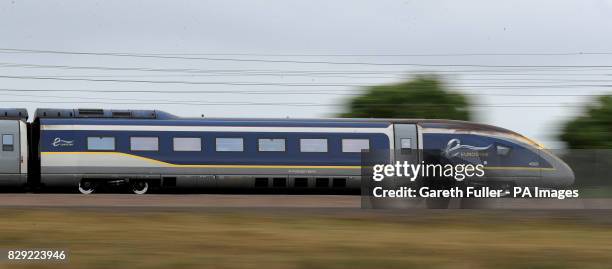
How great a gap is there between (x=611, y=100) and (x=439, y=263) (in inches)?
1992

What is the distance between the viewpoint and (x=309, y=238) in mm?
15109

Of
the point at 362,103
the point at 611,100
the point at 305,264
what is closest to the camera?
the point at 305,264

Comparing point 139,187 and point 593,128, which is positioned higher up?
point 593,128

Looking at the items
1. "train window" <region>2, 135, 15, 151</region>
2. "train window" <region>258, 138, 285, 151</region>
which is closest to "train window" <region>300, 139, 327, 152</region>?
"train window" <region>258, 138, 285, 151</region>

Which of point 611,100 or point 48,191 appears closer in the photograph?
point 48,191

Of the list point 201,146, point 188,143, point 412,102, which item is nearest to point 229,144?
point 201,146

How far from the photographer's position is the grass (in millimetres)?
12719

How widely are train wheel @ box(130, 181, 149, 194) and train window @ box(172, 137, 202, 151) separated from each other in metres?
1.74

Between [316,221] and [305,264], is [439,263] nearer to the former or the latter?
[305,264]

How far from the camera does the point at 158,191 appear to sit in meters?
33.9

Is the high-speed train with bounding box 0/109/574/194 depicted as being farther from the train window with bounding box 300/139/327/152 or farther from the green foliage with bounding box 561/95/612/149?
the green foliage with bounding box 561/95/612/149

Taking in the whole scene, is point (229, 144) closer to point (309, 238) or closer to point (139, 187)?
point (139, 187)

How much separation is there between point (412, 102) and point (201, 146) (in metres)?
39.3

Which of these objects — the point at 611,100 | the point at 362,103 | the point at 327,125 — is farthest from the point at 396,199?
the point at 362,103
